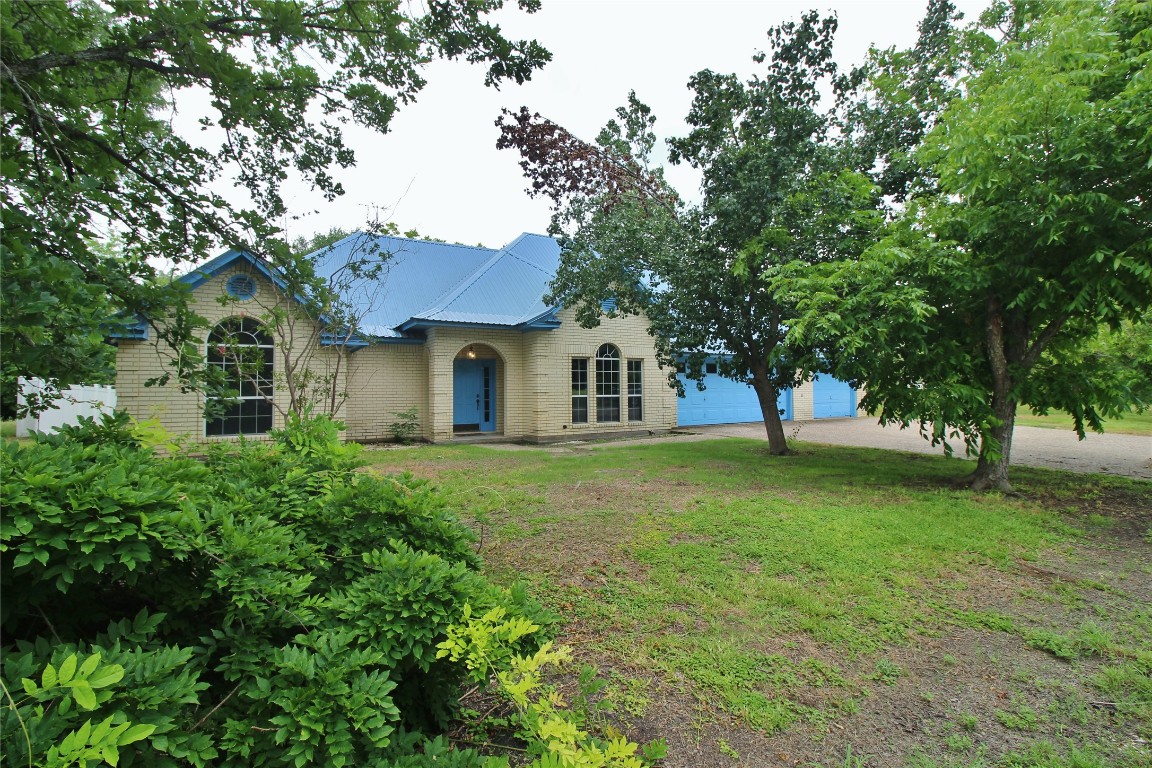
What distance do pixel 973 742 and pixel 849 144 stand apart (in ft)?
32.0

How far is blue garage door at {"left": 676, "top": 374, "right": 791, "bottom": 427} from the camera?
19.4 metres

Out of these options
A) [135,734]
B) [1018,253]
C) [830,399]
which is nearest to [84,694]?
[135,734]

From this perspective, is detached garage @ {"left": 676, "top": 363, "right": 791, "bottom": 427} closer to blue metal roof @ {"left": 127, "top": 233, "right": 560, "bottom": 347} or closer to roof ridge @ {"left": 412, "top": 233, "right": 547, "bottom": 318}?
blue metal roof @ {"left": 127, "top": 233, "right": 560, "bottom": 347}

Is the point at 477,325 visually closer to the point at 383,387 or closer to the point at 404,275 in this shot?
the point at 383,387

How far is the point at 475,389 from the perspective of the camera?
15992 millimetres

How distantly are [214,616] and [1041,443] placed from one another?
671 inches

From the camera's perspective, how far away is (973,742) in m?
2.48

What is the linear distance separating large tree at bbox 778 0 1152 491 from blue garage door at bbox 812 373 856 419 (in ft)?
46.5

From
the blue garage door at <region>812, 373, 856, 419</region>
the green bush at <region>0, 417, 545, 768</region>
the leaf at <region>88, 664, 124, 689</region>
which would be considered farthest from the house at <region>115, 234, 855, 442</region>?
the leaf at <region>88, 664, 124, 689</region>

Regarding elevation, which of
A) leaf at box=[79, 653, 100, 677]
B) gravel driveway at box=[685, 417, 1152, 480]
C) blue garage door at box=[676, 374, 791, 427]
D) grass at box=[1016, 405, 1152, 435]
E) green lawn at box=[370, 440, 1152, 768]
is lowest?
green lawn at box=[370, 440, 1152, 768]

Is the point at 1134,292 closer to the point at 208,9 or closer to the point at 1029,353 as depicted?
the point at 1029,353

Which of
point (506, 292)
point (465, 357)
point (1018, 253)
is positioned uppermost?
point (506, 292)

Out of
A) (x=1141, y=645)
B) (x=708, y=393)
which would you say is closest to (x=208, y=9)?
(x=1141, y=645)

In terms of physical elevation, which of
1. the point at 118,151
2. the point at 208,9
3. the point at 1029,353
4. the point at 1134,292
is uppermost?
the point at 208,9
